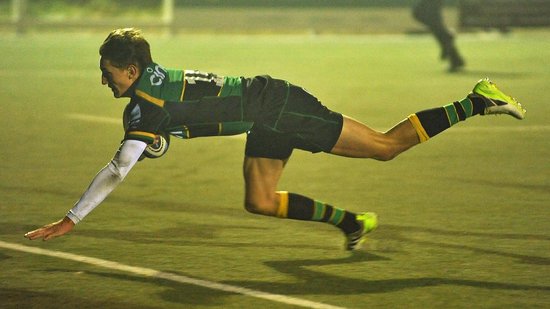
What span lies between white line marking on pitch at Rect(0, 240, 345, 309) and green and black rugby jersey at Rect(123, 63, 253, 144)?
734 mm

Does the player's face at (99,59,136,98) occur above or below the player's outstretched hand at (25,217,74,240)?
above

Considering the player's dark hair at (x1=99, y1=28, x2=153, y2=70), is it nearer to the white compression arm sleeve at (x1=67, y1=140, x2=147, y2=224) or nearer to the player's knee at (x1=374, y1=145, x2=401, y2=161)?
the white compression arm sleeve at (x1=67, y1=140, x2=147, y2=224)

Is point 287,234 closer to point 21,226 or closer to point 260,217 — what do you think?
point 260,217

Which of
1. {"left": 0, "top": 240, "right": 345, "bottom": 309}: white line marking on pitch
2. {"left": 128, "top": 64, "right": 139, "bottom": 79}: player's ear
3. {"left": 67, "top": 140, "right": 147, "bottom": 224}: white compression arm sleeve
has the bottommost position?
{"left": 0, "top": 240, "right": 345, "bottom": 309}: white line marking on pitch

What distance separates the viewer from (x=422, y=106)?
16.6 m

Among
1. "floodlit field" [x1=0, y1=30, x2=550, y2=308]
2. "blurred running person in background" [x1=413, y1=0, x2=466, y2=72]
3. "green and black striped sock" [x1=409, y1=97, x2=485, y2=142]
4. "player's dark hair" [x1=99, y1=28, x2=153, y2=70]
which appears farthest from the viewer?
"blurred running person in background" [x1=413, y1=0, x2=466, y2=72]

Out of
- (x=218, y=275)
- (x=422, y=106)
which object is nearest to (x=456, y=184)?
(x=218, y=275)

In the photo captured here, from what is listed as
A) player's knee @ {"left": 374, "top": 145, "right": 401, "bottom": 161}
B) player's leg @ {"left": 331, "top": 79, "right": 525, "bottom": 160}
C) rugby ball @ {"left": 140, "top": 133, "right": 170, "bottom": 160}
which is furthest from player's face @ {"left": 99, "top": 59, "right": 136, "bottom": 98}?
player's knee @ {"left": 374, "top": 145, "right": 401, "bottom": 161}

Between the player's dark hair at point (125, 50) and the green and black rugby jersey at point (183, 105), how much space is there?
Answer: 7 cm

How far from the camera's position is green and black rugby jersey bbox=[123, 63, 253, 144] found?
268 inches

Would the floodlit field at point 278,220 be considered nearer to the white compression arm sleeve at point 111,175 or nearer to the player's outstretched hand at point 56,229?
the player's outstretched hand at point 56,229

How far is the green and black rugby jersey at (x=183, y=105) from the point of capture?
680 centimetres

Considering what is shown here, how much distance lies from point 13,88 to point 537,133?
27.7ft

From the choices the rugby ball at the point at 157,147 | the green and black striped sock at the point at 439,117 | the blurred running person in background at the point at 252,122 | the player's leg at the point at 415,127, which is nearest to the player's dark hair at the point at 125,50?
the blurred running person in background at the point at 252,122
